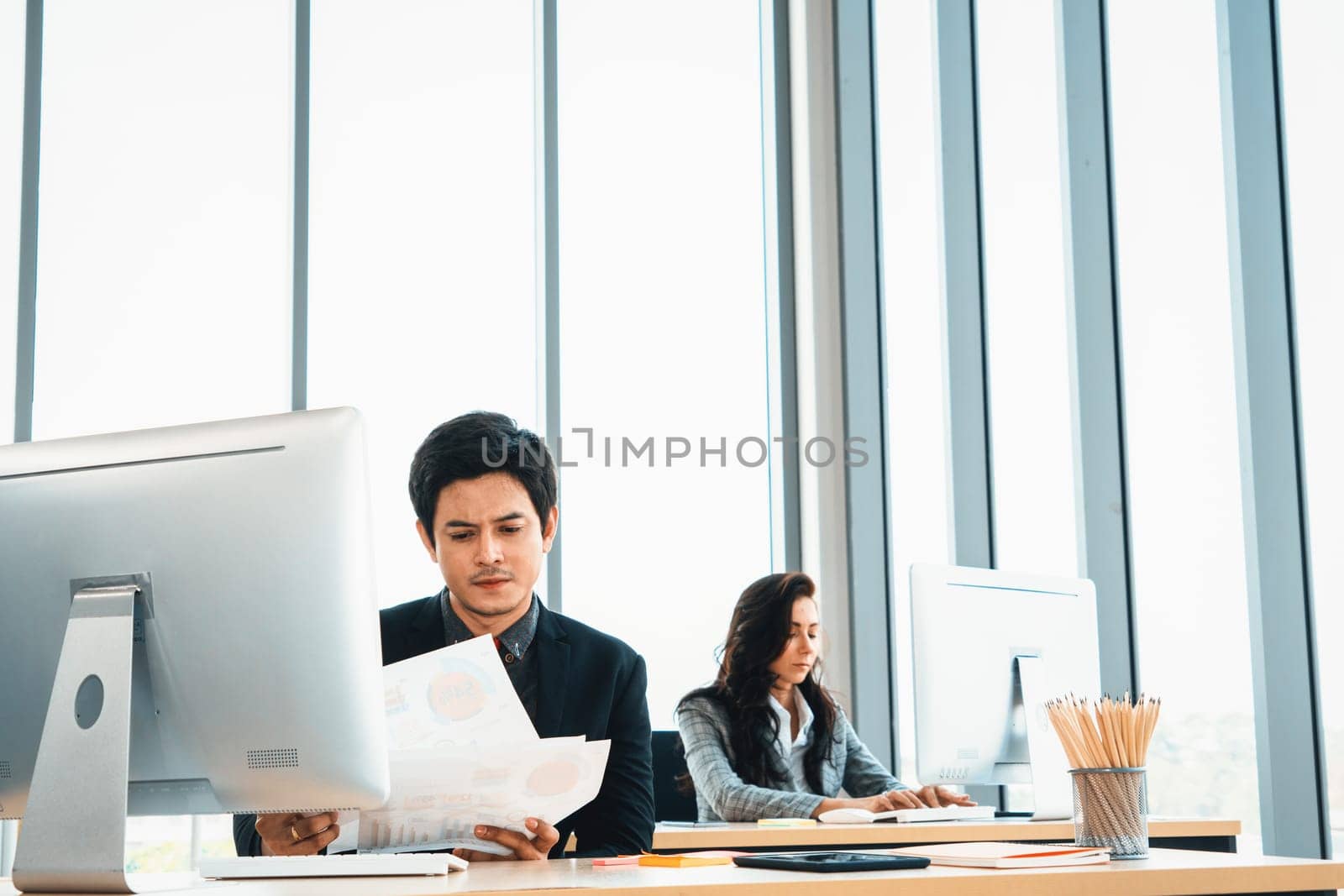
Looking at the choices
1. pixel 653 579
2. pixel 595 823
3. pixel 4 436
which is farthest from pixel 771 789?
pixel 4 436

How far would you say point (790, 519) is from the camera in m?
4.58

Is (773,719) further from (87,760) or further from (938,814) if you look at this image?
(87,760)

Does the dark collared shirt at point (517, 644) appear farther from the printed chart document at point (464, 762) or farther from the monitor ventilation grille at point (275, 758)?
the monitor ventilation grille at point (275, 758)

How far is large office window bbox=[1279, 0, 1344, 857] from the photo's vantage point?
8.58 ft

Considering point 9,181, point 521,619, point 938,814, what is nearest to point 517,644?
point 521,619

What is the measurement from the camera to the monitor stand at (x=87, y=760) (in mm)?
1277

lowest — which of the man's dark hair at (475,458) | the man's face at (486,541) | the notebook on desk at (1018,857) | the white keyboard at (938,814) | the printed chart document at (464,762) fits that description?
the white keyboard at (938,814)

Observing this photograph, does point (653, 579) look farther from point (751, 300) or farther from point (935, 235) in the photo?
point (935, 235)

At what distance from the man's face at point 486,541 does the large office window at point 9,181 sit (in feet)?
7.89

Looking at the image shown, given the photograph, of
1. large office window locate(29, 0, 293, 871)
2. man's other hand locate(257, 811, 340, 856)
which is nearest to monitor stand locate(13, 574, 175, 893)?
man's other hand locate(257, 811, 340, 856)

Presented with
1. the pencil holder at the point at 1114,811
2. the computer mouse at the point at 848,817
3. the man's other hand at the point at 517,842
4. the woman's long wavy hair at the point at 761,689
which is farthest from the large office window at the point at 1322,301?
the man's other hand at the point at 517,842

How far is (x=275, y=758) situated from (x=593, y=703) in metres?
0.73

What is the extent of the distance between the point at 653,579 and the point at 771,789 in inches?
58.3

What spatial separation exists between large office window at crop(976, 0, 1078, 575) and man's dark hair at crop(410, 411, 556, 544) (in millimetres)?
1817
